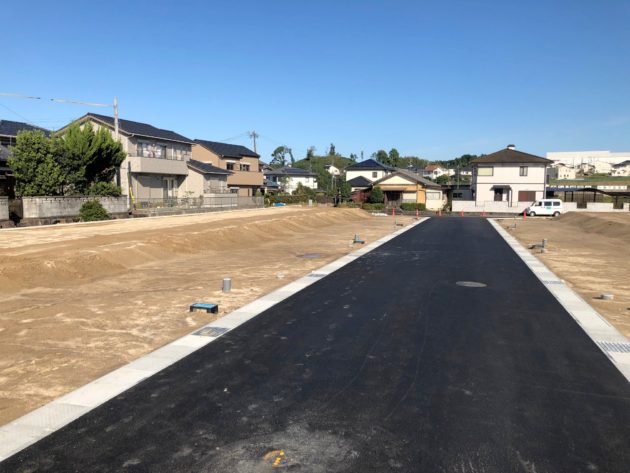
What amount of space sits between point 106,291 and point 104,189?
2356cm

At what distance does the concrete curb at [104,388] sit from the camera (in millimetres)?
4605

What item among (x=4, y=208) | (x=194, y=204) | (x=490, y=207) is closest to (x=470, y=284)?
(x=4, y=208)

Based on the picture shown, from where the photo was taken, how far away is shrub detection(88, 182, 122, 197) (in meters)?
31.4

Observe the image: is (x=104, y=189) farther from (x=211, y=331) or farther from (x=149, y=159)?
(x=211, y=331)

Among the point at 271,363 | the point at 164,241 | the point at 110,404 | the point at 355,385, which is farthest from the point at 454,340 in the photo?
the point at 164,241

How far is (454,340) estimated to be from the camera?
299 inches

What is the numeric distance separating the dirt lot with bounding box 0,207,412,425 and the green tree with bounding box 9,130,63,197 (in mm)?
5694

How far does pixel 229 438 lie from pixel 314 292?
7012 mm

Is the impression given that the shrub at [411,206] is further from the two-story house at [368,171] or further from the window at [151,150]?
the window at [151,150]

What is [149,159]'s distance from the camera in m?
42.0

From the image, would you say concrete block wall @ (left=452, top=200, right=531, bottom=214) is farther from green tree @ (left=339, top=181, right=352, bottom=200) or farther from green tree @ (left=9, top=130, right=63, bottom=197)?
green tree @ (left=9, top=130, right=63, bottom=197)

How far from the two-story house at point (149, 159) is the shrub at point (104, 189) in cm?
497

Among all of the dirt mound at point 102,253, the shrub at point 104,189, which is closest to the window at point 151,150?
the shrub at point 104,189

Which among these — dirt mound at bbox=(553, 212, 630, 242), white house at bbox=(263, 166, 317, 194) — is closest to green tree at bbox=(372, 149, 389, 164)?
white house at bbox=(263, 166, 317, 194)
